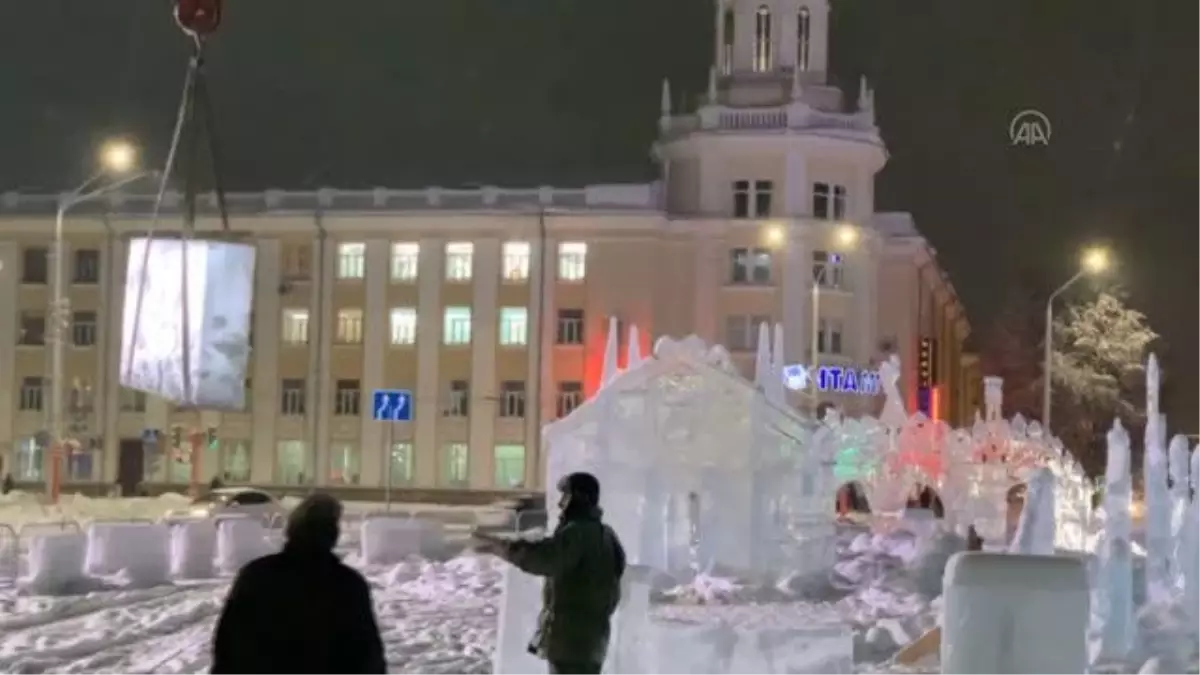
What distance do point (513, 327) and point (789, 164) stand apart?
10976 mm

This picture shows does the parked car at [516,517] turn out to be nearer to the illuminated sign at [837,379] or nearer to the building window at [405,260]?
the illuminated sign at [837,379]

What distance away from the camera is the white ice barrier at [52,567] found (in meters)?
23.0

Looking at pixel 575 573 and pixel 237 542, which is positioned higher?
pixel 575 573

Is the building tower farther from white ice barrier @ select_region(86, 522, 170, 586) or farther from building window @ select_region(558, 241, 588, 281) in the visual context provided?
white ice barrier @ select_region(86, 522, 170, 586)

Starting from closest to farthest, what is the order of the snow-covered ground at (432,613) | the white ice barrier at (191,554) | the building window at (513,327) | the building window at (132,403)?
1. the snow-covered ground at (432,613)
2. the white ice barrier at (191,554)
3. the building window at (513,327)
4. the building window at (132,403)

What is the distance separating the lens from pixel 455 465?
63344 millimetres

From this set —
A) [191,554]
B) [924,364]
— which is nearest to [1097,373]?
[924,364]

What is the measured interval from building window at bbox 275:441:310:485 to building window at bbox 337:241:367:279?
242 inches

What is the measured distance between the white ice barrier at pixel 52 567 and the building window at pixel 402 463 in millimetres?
39492

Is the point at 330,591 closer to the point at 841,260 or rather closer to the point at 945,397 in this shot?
the point at 841,260

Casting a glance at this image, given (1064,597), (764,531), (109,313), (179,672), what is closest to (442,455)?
(109,313)

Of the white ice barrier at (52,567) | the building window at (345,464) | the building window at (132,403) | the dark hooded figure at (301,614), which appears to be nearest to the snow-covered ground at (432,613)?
the white ice barrier at (52,567)

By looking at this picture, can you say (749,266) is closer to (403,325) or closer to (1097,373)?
(403,325)

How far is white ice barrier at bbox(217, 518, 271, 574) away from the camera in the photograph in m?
27.6
